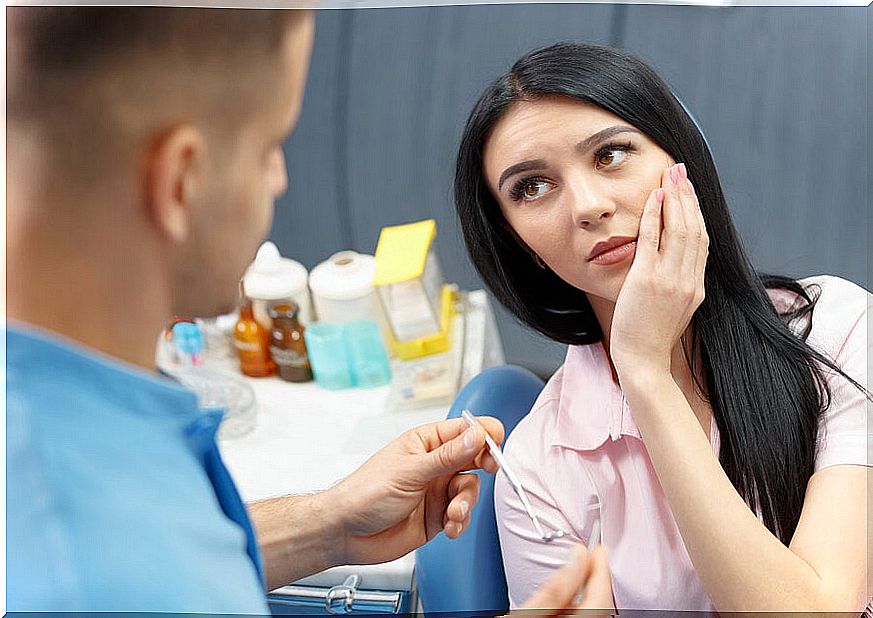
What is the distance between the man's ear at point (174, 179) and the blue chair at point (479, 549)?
363mm

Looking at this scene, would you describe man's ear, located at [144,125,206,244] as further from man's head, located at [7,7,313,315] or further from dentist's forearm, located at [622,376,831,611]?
dentist's forearm, located at [622,376,831,611]

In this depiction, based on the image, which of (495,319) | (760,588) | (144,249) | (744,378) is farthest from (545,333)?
(144,249)

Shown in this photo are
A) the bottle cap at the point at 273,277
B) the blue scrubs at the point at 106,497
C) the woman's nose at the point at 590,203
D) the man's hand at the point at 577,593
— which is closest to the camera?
the blue scrubs at the point at 106,497

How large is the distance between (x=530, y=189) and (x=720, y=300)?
18 cm

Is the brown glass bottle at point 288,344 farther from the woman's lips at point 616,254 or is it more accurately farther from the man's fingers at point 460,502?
the woman's lips at point 616,254

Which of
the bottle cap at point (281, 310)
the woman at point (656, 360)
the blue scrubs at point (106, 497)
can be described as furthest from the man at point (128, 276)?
the bottle cap at point (281, 310)

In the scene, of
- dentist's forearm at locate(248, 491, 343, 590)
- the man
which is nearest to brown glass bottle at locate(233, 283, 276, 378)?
dentist's forearm at locate(248, 491, 343, 590)

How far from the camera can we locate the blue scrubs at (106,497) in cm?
57

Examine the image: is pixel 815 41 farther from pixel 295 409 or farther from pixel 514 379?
pixel 295 409

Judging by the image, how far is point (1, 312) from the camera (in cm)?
68

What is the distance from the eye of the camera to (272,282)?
93 centimetres

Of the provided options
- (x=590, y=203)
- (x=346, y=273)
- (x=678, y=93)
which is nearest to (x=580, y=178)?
(x=590, y=203)

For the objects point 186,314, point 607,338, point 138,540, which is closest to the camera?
point 138,540

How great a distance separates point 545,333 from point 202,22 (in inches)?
15.2
